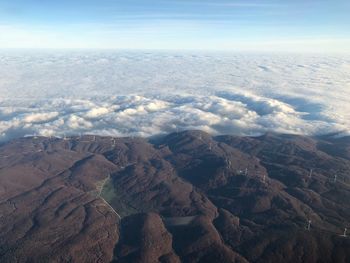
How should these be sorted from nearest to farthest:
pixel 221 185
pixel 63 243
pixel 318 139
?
pixel 63 243, pixel 221 185, pixel 318 139

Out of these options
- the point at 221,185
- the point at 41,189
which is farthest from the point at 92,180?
the point at 221,185

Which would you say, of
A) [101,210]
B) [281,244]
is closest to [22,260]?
[101,210]

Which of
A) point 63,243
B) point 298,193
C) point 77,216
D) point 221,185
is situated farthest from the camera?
point 221,185

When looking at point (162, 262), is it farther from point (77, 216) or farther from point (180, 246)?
point (77, 216)

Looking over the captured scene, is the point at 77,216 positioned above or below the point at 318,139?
above

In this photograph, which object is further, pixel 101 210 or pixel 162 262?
pixel 101 210

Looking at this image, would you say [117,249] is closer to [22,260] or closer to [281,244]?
[22,260]
